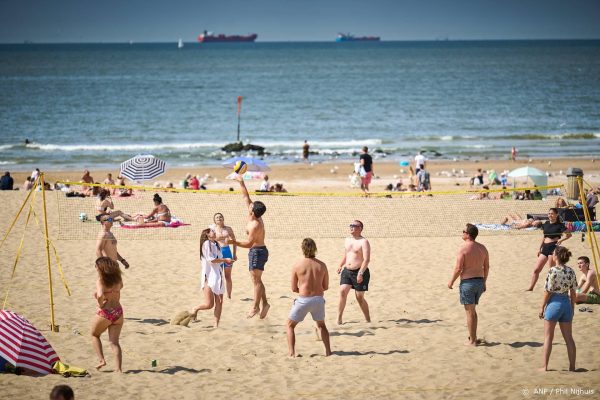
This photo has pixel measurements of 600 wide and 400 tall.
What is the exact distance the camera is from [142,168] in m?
19.6

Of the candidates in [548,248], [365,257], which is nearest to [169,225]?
[365,257]

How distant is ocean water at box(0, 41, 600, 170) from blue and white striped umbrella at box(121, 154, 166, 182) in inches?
545

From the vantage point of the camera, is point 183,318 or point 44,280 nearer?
point 183,318

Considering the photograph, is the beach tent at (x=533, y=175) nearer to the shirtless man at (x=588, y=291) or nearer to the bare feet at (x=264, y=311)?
Answer: the shirtless man at (x=588, y=291)

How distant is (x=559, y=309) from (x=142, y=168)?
43.2 feet

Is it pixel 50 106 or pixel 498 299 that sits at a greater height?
pixel 50 106

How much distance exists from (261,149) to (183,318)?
27.3 metres

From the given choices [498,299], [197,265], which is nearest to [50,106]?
[197,265]

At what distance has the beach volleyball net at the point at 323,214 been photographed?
53.1 feet

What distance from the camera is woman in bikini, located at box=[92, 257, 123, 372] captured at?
324 inches

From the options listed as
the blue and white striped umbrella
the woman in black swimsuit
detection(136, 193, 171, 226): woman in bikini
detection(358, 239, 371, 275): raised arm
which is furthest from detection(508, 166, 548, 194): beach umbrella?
detection(358, 239, 371, 275): raised arm

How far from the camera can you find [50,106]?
60500 millimetres

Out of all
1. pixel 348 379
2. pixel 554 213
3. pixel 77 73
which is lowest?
pixel 348 379

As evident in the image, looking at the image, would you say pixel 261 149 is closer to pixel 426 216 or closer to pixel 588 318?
pixel 426 216
